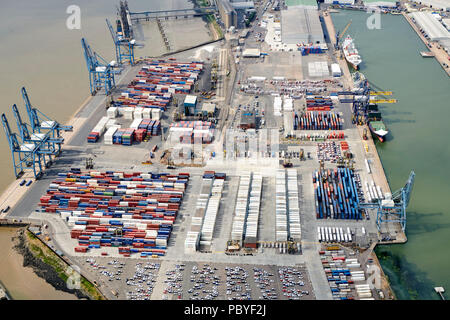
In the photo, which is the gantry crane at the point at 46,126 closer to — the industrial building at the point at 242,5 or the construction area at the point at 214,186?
the construction area at the point at 214,186

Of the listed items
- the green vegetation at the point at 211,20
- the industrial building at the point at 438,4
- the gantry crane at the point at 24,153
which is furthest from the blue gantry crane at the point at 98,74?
the industrial building at the point at 438,4

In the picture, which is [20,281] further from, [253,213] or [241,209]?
[253,213]

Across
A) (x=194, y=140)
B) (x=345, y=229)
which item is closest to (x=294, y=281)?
(x=345, y=229)

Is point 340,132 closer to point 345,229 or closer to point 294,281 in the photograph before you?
point 345,229

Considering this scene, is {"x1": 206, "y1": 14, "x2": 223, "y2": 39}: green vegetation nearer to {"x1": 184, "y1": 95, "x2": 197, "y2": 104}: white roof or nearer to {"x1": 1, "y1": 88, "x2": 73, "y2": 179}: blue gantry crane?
{"x1": 184, "y1": 95, "x2": 197, "y2": 104}: white roof

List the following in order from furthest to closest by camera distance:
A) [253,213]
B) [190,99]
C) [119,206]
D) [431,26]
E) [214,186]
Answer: [431,26], [190,99], [214,186], [119,206], [253,213]

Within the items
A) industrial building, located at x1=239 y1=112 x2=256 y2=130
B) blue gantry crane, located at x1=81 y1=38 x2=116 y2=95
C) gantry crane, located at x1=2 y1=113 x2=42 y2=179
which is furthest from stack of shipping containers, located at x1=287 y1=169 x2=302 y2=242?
blue gantry crane, located at x1=81 y1=38 x2=116 y2=95

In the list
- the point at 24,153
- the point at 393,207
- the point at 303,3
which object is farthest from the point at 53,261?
the point at 303,3
